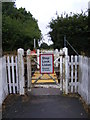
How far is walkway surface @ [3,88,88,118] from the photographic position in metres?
4.09

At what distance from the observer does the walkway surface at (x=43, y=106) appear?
161 inches

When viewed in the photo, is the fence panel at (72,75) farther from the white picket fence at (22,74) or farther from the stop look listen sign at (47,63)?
the stop look listen sign at (47,63)

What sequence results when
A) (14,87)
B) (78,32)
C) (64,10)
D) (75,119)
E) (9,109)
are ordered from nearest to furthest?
(75,119) → (9,109) → (14,87) → (78,32) → (64,10)

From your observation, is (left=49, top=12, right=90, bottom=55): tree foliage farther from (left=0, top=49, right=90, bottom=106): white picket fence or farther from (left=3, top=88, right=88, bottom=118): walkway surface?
(left=3, top=88, right=88, bottom=118): walkway surface

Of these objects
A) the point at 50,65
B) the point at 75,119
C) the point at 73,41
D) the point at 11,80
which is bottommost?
the point at 75,119

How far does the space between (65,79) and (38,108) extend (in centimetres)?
179

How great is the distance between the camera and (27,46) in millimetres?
17078

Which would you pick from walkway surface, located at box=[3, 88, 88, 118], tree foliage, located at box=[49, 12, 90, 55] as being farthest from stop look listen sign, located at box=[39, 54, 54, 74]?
tree foliage, located at box=[49, 12, 90, 55]

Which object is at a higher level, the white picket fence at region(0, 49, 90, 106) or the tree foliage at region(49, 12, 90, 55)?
the tree foliage at region(49, 12, 90, 55)

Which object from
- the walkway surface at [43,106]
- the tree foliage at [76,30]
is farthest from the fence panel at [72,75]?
the tree foliage at [76,30]

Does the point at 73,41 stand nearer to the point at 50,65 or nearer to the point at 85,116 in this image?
the point at 50,65

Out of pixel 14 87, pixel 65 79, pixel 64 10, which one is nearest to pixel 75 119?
pixel 65 79

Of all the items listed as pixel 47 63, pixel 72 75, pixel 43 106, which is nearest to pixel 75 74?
pixel 72 75

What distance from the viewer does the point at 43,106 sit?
15.3 feet
